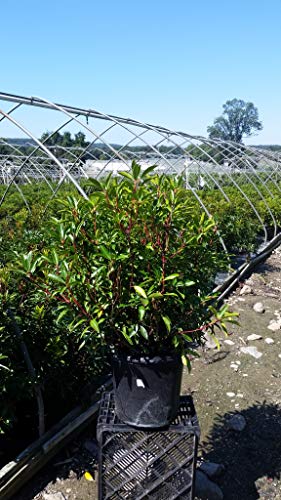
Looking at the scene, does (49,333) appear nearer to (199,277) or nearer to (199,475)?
(199,277)

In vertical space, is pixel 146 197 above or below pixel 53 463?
above

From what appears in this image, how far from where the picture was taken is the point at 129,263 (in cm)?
185

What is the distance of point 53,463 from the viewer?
2592 mm

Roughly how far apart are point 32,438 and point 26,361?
24.7 inches

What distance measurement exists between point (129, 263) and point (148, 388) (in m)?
0.60

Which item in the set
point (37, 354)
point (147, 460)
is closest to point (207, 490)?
point (147, 460)

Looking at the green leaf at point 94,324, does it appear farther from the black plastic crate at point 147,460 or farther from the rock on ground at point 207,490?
the rock on ground at point 207,490

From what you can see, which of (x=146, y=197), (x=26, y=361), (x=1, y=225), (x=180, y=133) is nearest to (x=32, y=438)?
(x=26, y=361)

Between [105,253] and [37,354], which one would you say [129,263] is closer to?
[105,253]

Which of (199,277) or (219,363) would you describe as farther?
(219,363)

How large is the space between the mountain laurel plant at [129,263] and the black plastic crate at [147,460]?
38 centimetres

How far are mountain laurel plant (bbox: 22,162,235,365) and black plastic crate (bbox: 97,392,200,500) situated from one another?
14.8 inches

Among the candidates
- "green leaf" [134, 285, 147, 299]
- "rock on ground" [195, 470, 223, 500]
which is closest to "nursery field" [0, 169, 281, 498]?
"green leaf" [134, 285, 147, 299]

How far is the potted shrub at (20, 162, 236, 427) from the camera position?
5.95 feet
